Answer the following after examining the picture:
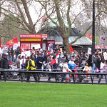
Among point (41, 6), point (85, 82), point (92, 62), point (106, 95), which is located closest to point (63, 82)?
point (85, 82)

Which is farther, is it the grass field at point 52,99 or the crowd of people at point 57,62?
the crowd of people at point 57,62

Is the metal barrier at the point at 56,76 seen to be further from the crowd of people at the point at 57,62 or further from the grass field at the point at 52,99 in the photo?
the grass field at the point at 52,99

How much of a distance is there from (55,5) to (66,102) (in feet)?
94.1

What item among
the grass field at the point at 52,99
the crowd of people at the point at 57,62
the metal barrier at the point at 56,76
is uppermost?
the crowd of people at the point at 57,62

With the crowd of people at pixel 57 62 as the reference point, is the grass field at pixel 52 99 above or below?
below

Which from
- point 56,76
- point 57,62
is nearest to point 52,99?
point 56,76

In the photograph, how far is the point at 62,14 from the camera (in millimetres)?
53031

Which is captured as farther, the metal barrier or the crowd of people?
the crowd of people

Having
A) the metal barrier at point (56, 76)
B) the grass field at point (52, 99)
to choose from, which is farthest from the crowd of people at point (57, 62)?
the grass field at point (52, 99)

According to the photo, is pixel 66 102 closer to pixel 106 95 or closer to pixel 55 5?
pixel 106 95

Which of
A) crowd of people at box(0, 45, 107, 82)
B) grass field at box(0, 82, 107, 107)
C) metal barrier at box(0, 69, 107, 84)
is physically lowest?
grass field at box(0, 82, 107, 107)

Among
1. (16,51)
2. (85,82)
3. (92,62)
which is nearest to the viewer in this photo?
(85,82)

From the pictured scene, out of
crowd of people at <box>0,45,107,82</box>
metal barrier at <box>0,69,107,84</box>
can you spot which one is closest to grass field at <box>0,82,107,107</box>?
metal barrier at <box>0,69,107,84</box>

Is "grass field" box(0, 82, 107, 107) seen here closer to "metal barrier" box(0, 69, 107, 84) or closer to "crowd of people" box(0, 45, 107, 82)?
"metal barrier" box(0, 69, 107, 84)
